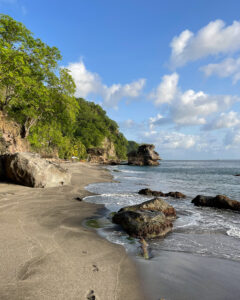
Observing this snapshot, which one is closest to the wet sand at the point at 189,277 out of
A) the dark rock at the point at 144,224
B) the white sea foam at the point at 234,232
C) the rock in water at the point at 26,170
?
the dark rock at the point at 144,224

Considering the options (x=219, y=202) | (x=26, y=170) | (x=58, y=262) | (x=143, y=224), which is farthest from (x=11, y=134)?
(x=219, y=202)

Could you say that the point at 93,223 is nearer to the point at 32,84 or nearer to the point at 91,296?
the point at 91,296

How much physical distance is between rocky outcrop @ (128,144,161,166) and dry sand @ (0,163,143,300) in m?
85.3

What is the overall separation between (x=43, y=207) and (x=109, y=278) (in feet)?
15.0

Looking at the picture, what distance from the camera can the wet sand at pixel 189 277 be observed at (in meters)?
2.62

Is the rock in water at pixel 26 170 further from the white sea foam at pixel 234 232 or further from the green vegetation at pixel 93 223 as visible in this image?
the white sea foam at pixel 234 232

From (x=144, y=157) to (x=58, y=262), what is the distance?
3491 inches

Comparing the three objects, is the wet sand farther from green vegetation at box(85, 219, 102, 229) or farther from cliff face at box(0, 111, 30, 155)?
cliff face at box(0, 111, 30, 155)

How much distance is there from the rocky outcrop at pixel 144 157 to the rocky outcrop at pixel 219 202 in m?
79.7

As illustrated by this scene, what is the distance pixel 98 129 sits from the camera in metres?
104

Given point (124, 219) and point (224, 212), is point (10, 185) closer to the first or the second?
point (124, 219)

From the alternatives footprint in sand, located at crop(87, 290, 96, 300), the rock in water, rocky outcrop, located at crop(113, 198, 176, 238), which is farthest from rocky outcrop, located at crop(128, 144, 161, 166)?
footprint in sand, located at crop(87, 290, 96, 300)

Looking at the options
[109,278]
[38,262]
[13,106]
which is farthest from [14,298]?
[13,106]

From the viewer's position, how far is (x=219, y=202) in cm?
925
